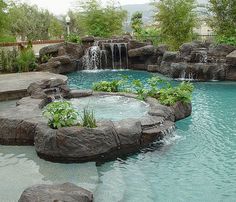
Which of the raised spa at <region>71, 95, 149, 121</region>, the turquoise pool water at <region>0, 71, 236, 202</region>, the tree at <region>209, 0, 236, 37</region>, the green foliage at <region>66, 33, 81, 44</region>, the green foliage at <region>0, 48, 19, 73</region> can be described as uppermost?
the tree at <region>209, 0, 236, 37</region>

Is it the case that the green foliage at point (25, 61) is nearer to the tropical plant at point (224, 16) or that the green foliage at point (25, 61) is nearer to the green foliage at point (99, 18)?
the green foliage at point (99, 18)

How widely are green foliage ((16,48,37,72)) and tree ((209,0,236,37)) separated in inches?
341

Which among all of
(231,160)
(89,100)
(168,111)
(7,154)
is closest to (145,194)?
(231,160)

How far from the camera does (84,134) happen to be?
18.7 feet

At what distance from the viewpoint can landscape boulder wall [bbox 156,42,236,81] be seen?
1366 cm

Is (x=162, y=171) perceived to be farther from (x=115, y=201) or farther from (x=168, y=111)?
(x=168, y=111)

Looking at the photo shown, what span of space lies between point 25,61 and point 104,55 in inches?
178

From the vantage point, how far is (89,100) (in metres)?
8.83

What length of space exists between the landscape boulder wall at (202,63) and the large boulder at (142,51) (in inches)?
63.7

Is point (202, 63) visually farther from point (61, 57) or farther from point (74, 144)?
point (74, 144)

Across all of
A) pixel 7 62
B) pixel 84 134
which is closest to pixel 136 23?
pixel 7 62

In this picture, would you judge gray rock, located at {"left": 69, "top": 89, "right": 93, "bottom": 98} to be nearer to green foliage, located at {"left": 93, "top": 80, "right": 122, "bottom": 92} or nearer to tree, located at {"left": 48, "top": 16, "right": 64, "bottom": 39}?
green foliage, located at {"left": 93, "top": 80, "right": 122, "bottom": 92}

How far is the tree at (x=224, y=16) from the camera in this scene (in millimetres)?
16591

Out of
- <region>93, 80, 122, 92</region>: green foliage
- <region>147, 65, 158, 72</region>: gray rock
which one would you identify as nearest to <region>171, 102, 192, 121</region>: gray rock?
<region>93, 80, 122, 92</region>: green foliage
